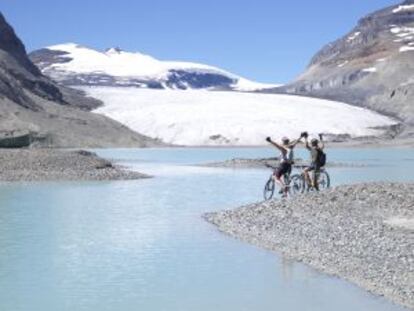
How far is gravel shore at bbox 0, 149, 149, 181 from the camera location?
33.3m

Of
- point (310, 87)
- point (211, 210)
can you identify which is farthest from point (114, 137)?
point (310, 87)

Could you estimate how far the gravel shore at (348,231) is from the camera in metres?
11.6

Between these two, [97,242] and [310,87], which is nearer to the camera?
[97,242]

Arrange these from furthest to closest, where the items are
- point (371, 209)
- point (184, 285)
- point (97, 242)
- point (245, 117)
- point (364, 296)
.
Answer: point (245, 117), point (371, 209), point (97, 242), point (184, 285), point (364, 296)

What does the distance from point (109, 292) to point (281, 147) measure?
1011 cm

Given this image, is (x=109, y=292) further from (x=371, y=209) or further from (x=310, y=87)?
(x=310, y=87)

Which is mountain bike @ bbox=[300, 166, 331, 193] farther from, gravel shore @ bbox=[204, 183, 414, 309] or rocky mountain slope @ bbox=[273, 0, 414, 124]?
rocky mountain slope @ bbox=[273, 0, 414, 124]

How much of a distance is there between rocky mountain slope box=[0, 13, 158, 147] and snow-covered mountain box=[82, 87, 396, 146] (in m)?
6.55

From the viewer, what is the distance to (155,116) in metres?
108

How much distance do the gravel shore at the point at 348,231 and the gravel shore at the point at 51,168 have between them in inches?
583

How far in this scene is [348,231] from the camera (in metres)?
15.0

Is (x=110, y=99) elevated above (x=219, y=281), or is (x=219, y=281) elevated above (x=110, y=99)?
(x=110, y=99)

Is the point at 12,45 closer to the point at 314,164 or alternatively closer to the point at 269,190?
the point at 269,190

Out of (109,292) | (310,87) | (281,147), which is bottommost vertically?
(109,292)
